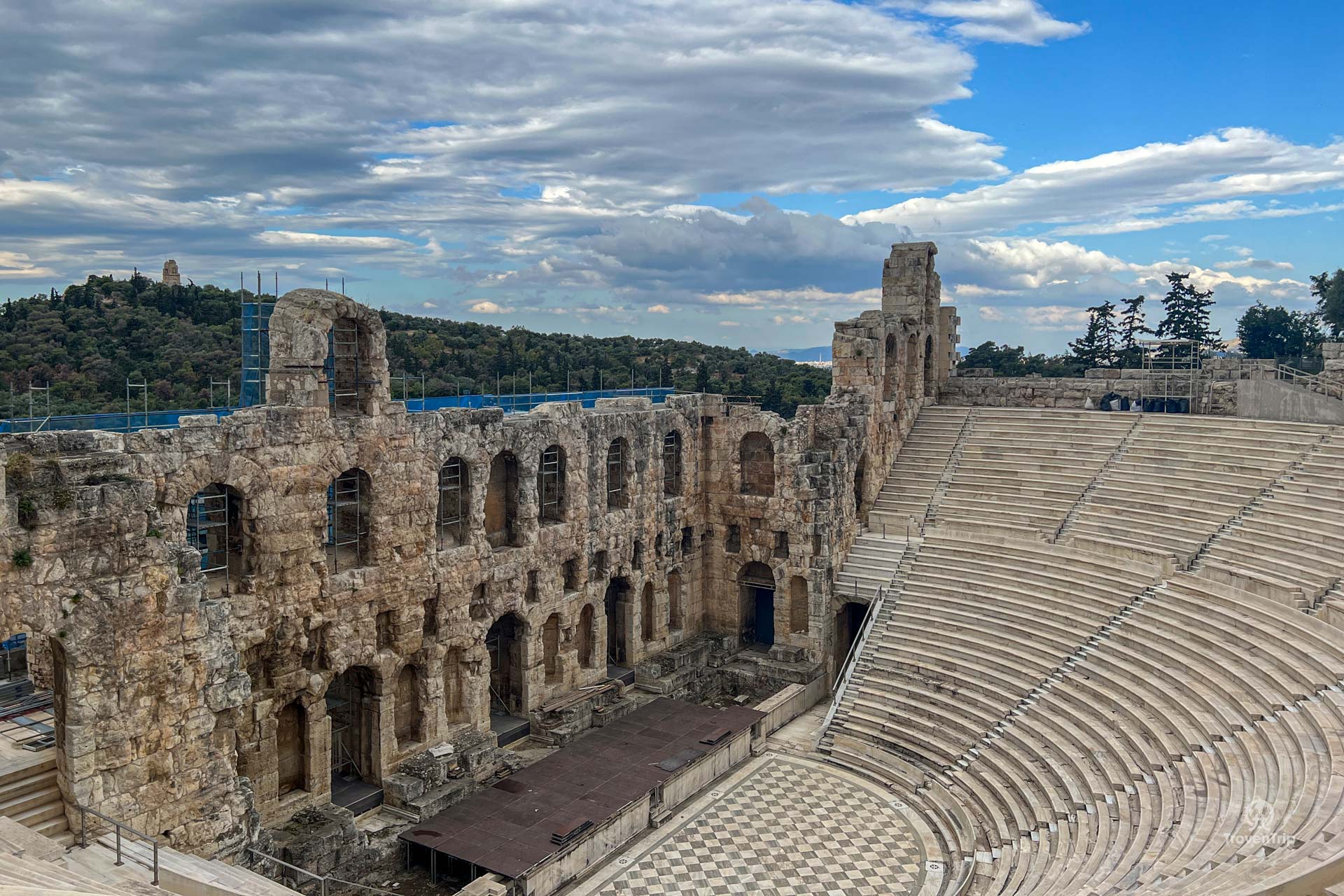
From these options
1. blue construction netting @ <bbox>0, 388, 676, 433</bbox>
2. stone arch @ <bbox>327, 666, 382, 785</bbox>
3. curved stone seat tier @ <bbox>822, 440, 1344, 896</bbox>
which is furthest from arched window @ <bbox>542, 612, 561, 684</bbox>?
curved stone seat tier @ <bbox>822, 440, 1344, 896</bbox>

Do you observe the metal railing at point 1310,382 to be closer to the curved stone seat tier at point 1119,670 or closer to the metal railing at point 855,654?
the curved stone seat tier at point 1119,670

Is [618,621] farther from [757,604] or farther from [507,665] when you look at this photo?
[757,604]

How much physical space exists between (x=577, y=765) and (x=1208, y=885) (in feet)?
45.7

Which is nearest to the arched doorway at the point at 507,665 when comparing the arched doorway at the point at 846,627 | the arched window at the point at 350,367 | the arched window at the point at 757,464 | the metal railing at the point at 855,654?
the arched window at the point at 350,367

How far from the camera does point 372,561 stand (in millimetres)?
22312

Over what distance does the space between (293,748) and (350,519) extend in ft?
16.3

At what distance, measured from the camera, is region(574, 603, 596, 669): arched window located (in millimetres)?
28875

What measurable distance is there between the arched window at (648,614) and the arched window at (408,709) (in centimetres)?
856

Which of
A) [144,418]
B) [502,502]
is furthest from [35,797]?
[502,502]

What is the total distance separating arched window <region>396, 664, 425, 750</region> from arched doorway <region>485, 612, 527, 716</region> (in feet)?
9.05

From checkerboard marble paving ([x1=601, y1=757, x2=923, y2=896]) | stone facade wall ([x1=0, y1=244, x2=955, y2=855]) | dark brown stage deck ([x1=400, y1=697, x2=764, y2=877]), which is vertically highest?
stone facade wall ([x1=0, y1=244, x2=955, y2=855])

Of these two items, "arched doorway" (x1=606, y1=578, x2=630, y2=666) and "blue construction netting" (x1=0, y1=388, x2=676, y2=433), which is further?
"arched doorway" (x1=606, y1=578, x2=630, y2=666)

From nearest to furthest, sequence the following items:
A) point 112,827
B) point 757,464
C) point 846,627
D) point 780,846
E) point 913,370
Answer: point 112,827 → point 780,846 → point 846,627 → point 757,464 → point 913,370

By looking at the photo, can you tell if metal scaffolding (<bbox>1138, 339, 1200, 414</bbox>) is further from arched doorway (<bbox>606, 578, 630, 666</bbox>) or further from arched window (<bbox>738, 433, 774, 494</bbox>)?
arched doorway (<bbox>606, 578, 630, 666</bbox>)
